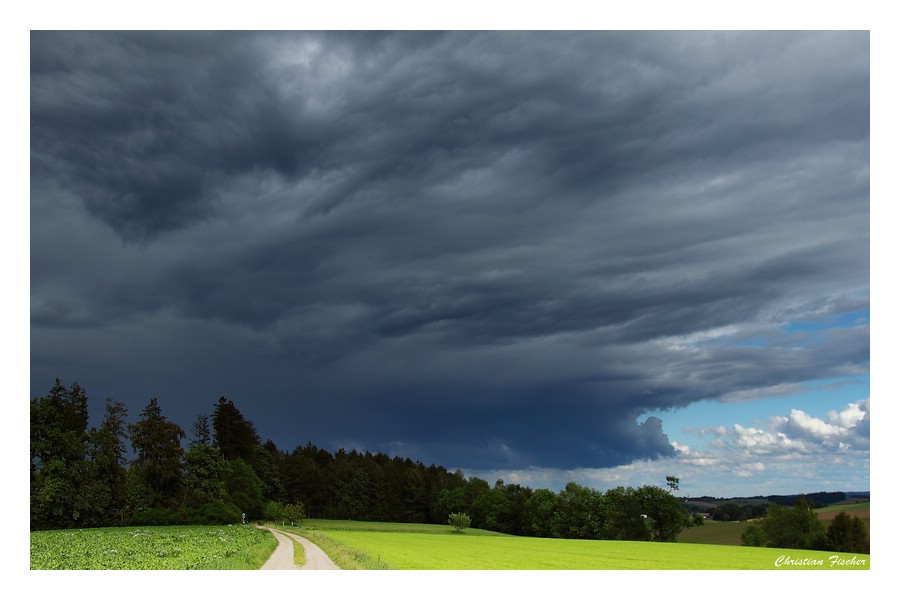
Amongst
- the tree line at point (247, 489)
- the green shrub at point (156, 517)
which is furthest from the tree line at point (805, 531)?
the green shrub at point (156, 517)

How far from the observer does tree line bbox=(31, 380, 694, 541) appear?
7375 centimetres

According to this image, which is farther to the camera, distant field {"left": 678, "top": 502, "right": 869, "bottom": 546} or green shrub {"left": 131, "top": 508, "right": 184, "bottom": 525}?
green shrub {"left": 131, "top": 508, "right": 184, "bottom": 525}

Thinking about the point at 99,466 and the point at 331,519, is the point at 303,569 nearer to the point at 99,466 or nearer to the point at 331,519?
the point at 99,466

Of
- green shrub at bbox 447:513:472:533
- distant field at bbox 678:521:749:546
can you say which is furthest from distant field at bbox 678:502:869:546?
green shrub at bbox 447:513:472:533

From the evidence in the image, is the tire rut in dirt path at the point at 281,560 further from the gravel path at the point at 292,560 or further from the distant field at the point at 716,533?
the distant field at the point at 716,533

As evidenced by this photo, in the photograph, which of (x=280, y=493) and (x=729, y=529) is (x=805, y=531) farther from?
(x=280, y=493)

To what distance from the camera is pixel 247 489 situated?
332 ft

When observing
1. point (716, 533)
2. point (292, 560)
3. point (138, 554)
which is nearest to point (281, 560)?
point (292, 560)

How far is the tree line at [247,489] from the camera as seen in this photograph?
242ft

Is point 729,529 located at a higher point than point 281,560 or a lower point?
lower

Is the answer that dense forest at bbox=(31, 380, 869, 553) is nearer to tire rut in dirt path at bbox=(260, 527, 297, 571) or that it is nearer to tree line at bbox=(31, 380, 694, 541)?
tree line at bbox=(31, 380, 694, 541)

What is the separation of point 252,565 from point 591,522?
70.6 metres
